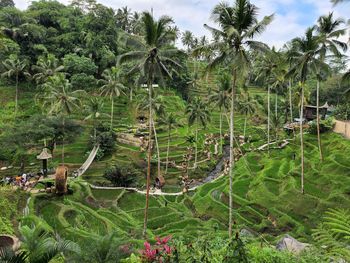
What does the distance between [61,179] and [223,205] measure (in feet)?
51.5

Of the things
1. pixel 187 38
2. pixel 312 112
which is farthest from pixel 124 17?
pixel 312 112

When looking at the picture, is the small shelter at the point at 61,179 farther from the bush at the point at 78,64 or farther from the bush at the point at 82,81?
the bush at the point at 78,64

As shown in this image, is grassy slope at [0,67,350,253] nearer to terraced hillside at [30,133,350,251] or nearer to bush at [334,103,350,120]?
terraced hillside at [30,133,350,251]

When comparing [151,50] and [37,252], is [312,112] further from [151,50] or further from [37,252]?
[37,252]

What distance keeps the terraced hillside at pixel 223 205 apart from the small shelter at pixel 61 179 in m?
0.74

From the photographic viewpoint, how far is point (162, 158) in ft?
167

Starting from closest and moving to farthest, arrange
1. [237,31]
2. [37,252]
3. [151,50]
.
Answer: [37,252], [237,31], [151,50]

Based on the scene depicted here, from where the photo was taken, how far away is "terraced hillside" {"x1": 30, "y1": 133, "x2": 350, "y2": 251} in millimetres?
23875

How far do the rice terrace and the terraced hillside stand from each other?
0.53 ft

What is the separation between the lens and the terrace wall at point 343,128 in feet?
137

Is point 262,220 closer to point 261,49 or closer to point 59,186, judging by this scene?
point 261,49

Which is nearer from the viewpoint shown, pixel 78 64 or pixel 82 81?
pixel 82 81

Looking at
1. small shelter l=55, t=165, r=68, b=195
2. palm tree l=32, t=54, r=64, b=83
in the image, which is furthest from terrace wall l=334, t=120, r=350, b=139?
palm tree l=32, t=54, r=64, b=83

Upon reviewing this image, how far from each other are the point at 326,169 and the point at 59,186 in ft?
89.3
